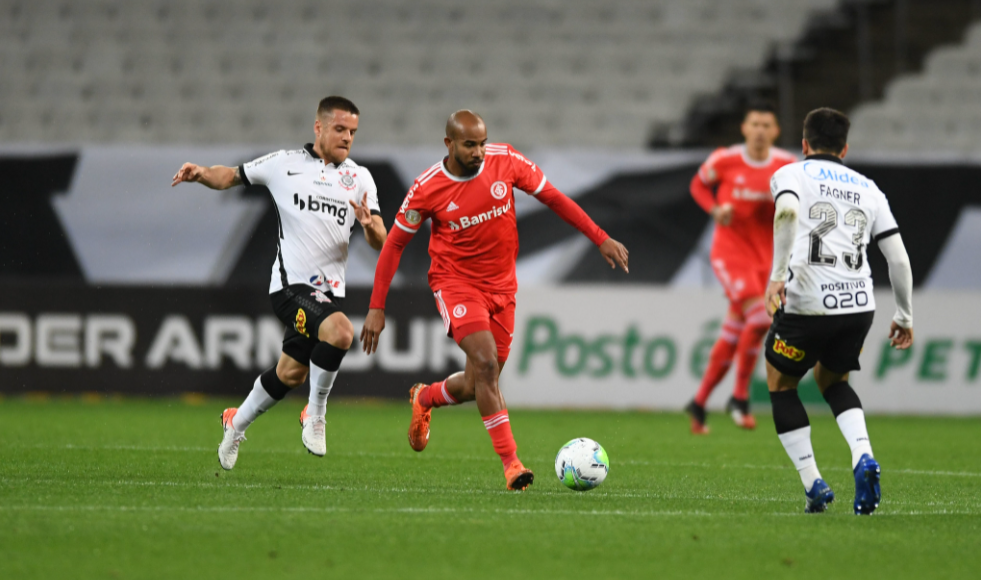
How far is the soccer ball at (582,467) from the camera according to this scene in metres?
6.21

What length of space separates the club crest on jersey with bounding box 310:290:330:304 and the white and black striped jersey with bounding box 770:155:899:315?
2.81m

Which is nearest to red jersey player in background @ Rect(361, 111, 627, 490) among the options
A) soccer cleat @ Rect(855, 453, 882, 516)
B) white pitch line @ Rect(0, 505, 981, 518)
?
white pitch line @ Rect(0, 505, 981, 518)

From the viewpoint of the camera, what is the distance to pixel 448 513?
530cm

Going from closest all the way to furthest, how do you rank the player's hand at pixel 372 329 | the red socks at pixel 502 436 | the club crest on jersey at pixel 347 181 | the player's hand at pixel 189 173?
the red socks at pixel 502 436, the player's hand at pixel 372 329, the player's hand at pixel 189 173, the club crest on jersey at pixel 347 181

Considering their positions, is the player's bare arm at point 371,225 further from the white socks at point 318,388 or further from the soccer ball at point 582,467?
the soccer ball at point 582,467

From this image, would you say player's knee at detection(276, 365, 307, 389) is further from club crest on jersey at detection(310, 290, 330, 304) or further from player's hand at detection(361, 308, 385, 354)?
player's hand at detection(361, 308, 385, 354)

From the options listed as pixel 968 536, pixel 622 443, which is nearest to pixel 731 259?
pixel 622 443

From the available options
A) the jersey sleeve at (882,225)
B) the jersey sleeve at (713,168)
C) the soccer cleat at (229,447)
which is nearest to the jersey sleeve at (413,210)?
the soccer cleat at (229,447)

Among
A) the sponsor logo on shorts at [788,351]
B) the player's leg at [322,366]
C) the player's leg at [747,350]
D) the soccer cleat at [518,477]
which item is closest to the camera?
the sponsor logo on shorts at [788,351]

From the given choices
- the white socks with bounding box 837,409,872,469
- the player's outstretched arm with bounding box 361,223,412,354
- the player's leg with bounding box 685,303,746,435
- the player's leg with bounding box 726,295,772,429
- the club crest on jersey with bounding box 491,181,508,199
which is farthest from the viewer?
the player's leg with bounding box 685,303,746,435

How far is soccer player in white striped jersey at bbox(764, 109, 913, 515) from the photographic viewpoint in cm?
552

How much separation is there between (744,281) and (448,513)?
5414mm

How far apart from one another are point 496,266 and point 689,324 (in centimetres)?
607

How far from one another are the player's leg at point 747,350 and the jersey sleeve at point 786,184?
4.46 metres
